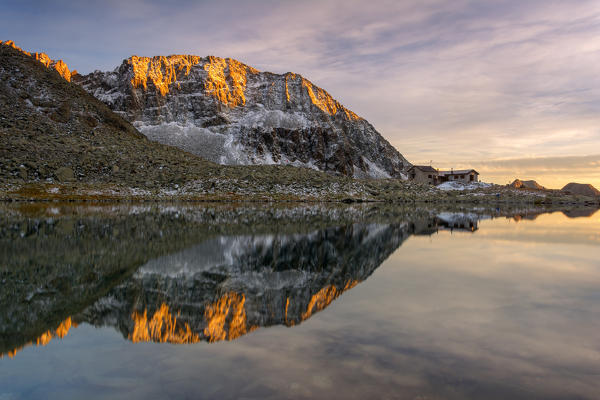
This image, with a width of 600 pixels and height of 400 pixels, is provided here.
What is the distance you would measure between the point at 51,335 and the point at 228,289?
4144 millimetres

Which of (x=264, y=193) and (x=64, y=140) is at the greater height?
(x=64, y=140)

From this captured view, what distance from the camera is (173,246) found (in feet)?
58.0

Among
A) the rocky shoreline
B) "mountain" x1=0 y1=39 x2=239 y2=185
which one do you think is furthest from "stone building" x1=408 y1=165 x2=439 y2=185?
"mountain" x1=0 y1=39 x2=239 y2=185

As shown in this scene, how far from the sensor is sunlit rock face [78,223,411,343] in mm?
7883

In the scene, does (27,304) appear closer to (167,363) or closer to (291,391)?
(167,363)

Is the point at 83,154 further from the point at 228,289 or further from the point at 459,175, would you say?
the point at 459,175

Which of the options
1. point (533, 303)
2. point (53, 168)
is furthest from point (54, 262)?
point (53, 168)

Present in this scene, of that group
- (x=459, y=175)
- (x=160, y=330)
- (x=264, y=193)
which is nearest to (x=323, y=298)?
(x=160, y=330)

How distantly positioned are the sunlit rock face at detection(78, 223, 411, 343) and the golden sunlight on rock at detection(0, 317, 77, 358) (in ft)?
1.20

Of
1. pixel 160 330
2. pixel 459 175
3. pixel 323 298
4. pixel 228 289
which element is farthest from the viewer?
pixel 459 175

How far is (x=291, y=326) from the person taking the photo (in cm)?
788

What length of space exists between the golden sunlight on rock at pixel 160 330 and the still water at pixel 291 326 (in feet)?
0.13

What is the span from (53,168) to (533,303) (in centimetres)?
8001

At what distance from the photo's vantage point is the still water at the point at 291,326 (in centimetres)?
556
